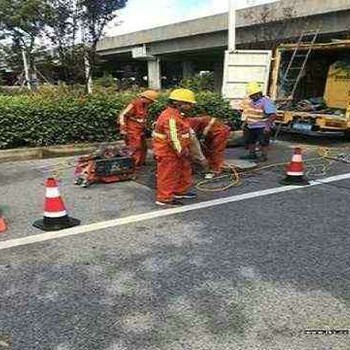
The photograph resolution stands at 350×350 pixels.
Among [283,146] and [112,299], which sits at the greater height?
[112,299]

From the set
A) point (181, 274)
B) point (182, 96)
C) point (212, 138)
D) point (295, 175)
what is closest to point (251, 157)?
point (212, 138)

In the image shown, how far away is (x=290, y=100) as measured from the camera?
14.2 m

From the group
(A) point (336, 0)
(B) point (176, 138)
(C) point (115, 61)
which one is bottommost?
(C) point (115, 61)

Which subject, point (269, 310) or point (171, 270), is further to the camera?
point (171, 270)

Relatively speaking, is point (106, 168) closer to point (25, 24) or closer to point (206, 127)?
point (206, 127)

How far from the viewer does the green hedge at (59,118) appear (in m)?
11.0

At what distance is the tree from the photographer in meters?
21.5

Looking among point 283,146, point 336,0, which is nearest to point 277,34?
point 336,0

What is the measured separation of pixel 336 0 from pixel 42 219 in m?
18.3

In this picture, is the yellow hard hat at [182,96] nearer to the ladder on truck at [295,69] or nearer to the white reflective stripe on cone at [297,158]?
the white reflective stripe on cone at [297,158]

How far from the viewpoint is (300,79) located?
1432 cm

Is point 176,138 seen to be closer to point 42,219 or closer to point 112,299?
point 42,219

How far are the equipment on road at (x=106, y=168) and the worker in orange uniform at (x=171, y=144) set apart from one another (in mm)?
1397

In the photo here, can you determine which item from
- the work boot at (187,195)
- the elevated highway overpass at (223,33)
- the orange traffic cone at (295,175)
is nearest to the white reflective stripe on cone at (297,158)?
the orange traffic cone at (295,175)
